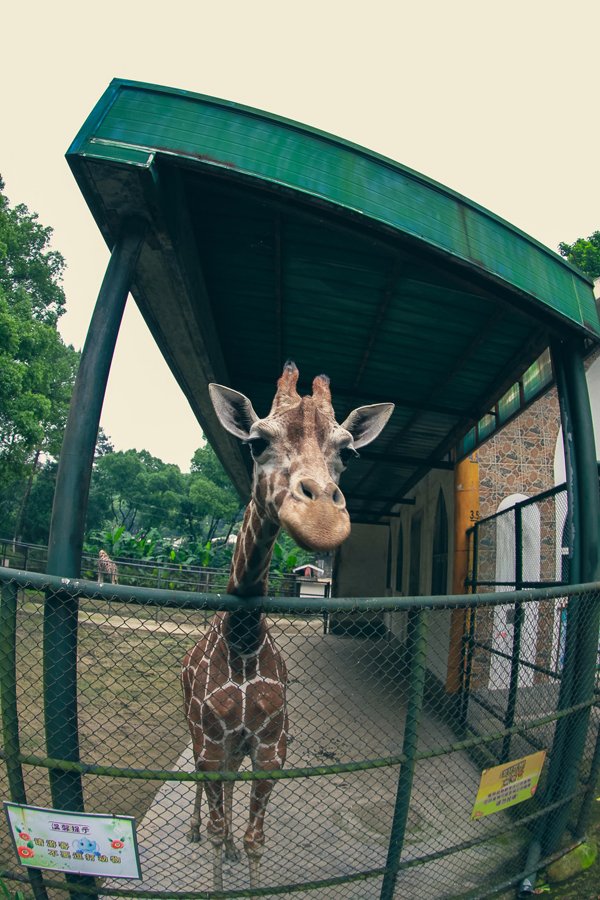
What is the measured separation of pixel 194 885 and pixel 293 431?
2655 mm

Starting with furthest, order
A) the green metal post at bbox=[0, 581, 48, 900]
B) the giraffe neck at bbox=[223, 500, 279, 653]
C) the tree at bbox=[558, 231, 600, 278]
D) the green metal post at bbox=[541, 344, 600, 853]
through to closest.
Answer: the tree at bbox=[558, 231, 600, 278] < the green metal post at bbox=[541, 344, 600, 853] < the giraffe neck at bbox=[223, 500, 279, 653] < the green metal post at bbox=[0, 581, 48, 900]

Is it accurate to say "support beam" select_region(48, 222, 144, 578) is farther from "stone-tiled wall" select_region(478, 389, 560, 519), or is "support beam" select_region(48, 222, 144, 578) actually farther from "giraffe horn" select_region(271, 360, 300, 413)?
"stone-tiled wall" select_region(478, 389, 560, 519)

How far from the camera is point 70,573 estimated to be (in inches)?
108

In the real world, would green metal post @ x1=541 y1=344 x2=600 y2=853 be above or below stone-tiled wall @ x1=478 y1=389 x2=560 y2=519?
below

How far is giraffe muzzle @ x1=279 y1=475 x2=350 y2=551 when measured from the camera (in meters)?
1.87

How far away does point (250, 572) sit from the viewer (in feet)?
8.54

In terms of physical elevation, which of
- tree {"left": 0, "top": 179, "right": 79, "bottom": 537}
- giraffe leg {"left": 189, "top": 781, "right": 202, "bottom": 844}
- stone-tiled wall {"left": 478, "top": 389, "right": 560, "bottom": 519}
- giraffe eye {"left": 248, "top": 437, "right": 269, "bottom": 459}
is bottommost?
giraffe leg {"left": 189, "top": 781, "right": 202, "bottom": 844}

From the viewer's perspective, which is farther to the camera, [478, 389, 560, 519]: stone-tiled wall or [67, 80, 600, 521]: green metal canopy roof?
[478, 389, 560, 519]: stone-tiled wall

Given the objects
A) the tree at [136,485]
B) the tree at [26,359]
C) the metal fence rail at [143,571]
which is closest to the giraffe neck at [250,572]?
the metal fence rail at [143,571]

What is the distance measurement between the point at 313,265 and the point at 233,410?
1.92 m

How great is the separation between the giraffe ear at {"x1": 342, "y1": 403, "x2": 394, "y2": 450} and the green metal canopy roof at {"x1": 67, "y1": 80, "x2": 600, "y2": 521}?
1095mm

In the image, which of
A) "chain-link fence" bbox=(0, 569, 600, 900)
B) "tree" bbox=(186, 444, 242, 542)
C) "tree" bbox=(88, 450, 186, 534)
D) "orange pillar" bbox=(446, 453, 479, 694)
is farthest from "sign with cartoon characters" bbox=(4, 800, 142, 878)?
"tree" bbox=(88, 450, 186, 534)

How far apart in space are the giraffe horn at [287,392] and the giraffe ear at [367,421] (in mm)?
300

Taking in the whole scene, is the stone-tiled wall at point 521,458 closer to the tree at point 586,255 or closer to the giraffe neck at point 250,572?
the giraffe neck at point 250,572
